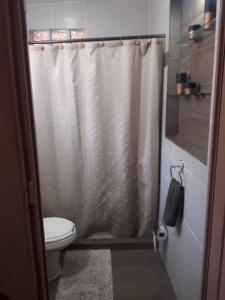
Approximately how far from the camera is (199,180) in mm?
1247

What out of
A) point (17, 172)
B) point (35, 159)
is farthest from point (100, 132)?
point (17, 172)

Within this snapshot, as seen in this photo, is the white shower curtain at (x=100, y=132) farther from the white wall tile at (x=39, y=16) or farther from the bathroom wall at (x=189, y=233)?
the white wall tile at (x=39, y=16)

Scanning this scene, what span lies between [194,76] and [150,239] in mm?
1520

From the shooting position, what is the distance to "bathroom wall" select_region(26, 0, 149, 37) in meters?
2.25

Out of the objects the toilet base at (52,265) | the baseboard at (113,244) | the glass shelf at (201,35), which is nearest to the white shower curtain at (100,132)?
the baseboard at (113,244)

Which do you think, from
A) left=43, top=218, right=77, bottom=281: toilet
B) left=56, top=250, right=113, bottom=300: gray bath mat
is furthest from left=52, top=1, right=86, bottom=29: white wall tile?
left=56, top=250, right=113, bottom=300: gray bath mat

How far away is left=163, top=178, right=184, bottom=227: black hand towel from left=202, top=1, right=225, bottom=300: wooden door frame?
634mm

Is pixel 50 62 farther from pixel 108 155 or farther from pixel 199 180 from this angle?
pixel 199 180

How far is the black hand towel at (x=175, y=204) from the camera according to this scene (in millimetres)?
1528

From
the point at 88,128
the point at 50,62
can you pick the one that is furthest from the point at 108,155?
the point at 50,62

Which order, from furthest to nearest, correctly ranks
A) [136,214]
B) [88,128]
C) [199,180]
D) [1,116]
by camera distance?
[136,214]
[88,128]
[199,180]
[1,116]

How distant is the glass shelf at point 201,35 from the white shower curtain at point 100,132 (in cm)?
28

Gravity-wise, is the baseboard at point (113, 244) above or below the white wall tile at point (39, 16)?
below

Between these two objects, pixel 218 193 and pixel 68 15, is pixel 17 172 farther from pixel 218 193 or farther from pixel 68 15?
A: pixel 68 15
